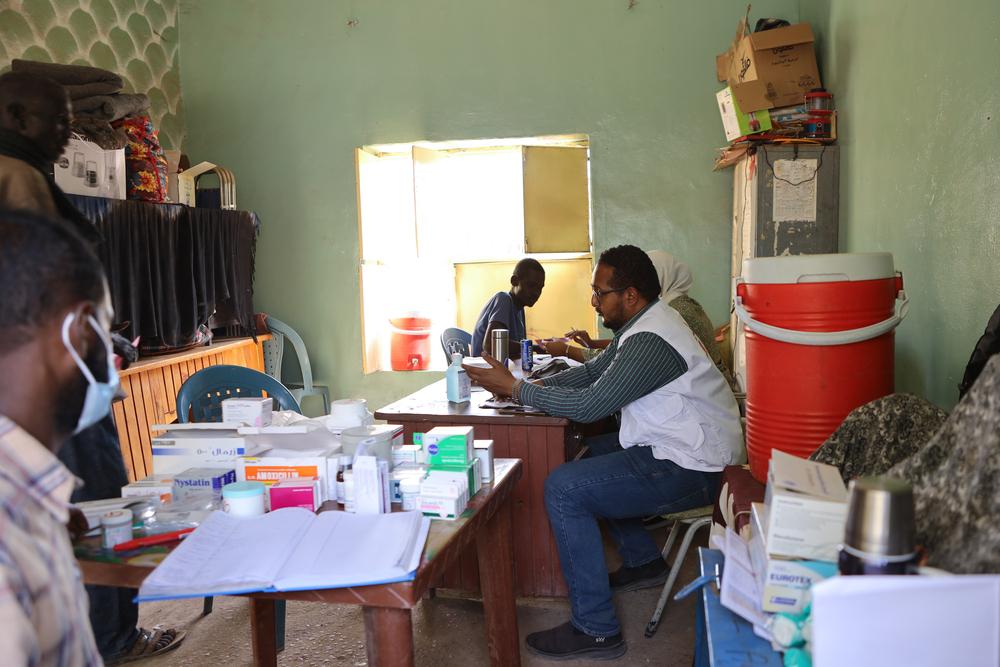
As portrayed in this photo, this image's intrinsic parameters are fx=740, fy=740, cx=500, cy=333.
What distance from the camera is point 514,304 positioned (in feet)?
A: 14.6

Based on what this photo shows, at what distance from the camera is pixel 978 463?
1.10 metres

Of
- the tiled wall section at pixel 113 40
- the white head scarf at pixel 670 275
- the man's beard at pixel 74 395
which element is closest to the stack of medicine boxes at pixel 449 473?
the man's beard at pixel 74 395

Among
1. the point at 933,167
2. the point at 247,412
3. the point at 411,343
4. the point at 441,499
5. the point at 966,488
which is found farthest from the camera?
the point at 411,343

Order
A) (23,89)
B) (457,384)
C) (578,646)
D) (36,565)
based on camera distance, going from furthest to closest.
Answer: (457,384) < (578,646) < (23,89) < (36,565)

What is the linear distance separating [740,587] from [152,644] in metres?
2.20

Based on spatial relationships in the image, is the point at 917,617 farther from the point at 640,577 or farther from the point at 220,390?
the point at 220,390

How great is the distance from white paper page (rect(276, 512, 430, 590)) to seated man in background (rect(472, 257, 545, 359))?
2.76 metres

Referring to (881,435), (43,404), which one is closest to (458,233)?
(881,435)

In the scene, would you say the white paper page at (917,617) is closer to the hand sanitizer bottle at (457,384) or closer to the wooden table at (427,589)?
the wooden table at (427,589)

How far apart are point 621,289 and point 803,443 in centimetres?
98

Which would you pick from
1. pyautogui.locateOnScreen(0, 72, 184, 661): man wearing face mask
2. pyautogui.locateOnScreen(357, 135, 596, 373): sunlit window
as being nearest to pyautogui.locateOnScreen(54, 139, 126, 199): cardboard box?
pyautogui.locateOnScreen(0, 72, 184, 661): man wearing face mask

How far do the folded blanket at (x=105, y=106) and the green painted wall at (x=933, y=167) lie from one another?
345 cm

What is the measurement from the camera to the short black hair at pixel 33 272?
875 mm

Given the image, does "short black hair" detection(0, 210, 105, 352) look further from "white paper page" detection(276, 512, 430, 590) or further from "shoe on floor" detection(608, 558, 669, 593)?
"shoe on floor" detection(608, 558, 669, 593)
